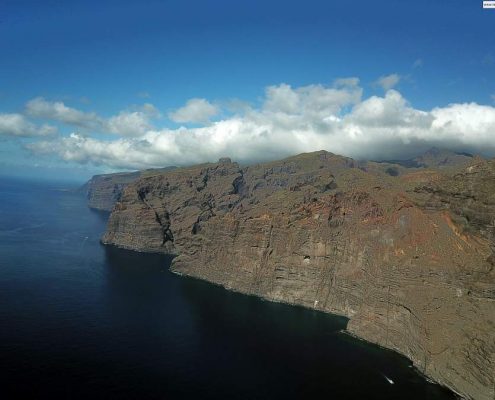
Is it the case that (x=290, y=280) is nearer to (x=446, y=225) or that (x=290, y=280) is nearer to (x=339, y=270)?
(x=339, y=270)

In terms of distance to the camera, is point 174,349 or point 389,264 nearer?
point 174,349

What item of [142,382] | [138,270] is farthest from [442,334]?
[138,270]

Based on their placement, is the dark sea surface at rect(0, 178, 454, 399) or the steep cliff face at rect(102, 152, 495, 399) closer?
the dark sea surface at rect(0, 178, 454, 399)

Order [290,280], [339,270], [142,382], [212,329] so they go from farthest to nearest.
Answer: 1. [290,280]
2. [339,270]
3. [212,329]
4. [142,382]

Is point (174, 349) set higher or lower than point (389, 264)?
lower
